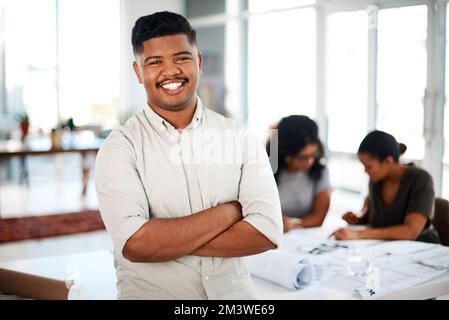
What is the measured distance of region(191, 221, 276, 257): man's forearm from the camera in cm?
114

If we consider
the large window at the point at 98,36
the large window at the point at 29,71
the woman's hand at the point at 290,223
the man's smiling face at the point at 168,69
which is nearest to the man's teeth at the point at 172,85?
the man's smiling face at the point at 168,69

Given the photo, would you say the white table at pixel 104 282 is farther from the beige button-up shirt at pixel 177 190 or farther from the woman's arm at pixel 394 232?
the woman's arm at pixel 394 232

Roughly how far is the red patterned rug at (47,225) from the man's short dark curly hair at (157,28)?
384 cm

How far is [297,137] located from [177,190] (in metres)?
0.99

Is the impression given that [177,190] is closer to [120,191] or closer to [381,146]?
[120,191]

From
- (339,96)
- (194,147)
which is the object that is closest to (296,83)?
(339,96)

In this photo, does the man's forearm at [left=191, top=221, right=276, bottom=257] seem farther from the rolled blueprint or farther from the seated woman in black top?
the seated woman in black top

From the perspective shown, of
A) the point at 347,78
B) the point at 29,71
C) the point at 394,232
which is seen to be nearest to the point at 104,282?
the point at 394,232

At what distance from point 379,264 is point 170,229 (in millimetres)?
795

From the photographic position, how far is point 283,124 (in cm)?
204

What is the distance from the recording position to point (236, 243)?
114cm

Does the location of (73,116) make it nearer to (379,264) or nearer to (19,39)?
(19,39)

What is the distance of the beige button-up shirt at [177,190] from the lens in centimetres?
112

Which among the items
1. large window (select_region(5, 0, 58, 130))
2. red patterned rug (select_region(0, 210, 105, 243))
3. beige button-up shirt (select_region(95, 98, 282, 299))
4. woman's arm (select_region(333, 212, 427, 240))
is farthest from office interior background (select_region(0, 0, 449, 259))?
large window (select_region(5, 0, 58, 130))
